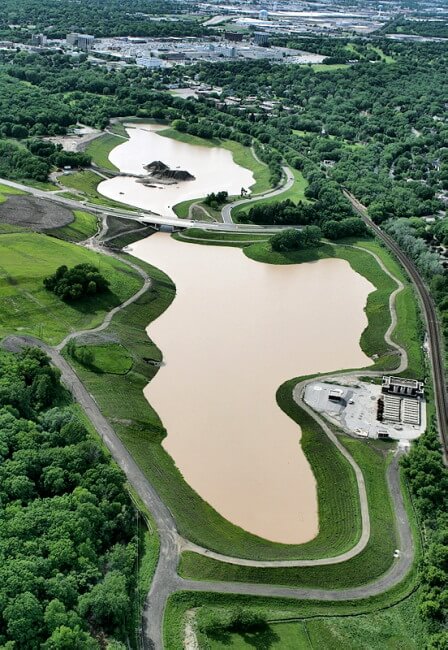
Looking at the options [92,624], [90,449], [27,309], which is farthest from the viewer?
[27,309]

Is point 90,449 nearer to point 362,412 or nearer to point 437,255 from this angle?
point 362,412

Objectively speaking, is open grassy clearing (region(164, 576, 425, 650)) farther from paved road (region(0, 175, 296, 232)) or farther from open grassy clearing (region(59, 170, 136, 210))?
open grassy clearing (region(59, 170, 136, 210))

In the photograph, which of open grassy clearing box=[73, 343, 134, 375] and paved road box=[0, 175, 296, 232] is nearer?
open grassy clearing box=[73, 343, 134, 375]

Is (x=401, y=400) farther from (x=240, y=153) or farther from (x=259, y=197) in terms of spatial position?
(x=240, y=153)

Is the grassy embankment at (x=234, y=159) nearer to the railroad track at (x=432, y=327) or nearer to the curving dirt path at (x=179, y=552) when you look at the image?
the railroad track at (x=432, y=327)

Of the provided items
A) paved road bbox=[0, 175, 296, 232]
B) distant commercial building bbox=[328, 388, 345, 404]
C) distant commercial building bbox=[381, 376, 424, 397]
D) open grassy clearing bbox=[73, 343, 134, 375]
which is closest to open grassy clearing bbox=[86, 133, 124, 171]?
paved road bbox=[0, 175, 296, 232]

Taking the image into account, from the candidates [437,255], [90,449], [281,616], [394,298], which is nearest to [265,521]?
[281,616]
